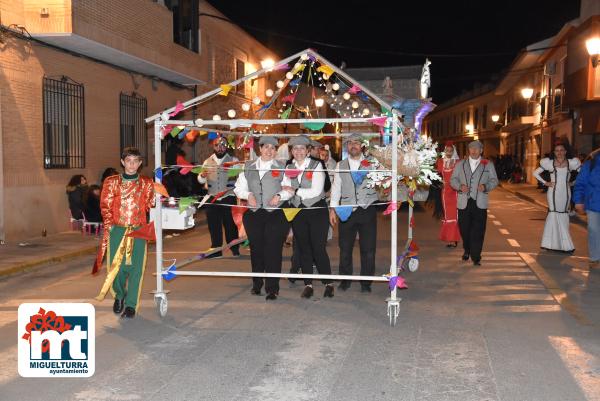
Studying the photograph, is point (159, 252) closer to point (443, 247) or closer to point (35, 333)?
point (35, 333)

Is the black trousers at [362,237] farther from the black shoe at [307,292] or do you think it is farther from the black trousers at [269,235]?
the black trousers at [269,235]

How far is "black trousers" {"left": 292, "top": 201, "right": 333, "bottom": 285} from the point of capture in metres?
7.89

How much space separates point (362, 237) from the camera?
8.06 m

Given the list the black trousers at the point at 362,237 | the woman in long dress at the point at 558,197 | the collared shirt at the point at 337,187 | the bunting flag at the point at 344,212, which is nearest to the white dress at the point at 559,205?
the woman in long dress at the point at 558,197

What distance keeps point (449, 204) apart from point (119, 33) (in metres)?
8.07

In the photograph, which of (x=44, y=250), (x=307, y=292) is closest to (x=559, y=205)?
(x=307, y=292)

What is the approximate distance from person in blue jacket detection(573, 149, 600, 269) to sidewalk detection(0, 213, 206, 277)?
318 inches

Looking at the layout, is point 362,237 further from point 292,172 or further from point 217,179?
point 217,179

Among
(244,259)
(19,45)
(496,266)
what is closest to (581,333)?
(496,266)

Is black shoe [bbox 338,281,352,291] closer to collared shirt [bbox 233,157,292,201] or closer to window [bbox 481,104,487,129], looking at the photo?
collared shirt [bbox 233,157,292,201]

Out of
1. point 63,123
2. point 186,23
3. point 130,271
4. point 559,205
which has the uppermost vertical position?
point 186,23

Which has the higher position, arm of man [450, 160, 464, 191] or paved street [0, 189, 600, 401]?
arm of man [450, 160, 464, 191]

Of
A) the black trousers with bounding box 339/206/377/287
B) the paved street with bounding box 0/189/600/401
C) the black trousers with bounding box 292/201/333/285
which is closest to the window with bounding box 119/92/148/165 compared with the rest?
the paved street with bounding box 0/189/600/401

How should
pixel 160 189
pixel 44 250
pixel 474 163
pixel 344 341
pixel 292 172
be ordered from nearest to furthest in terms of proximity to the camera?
pixel 344 341, pixel 160 189, pixel 292 172, pixel 474 163, pixel 44 250
